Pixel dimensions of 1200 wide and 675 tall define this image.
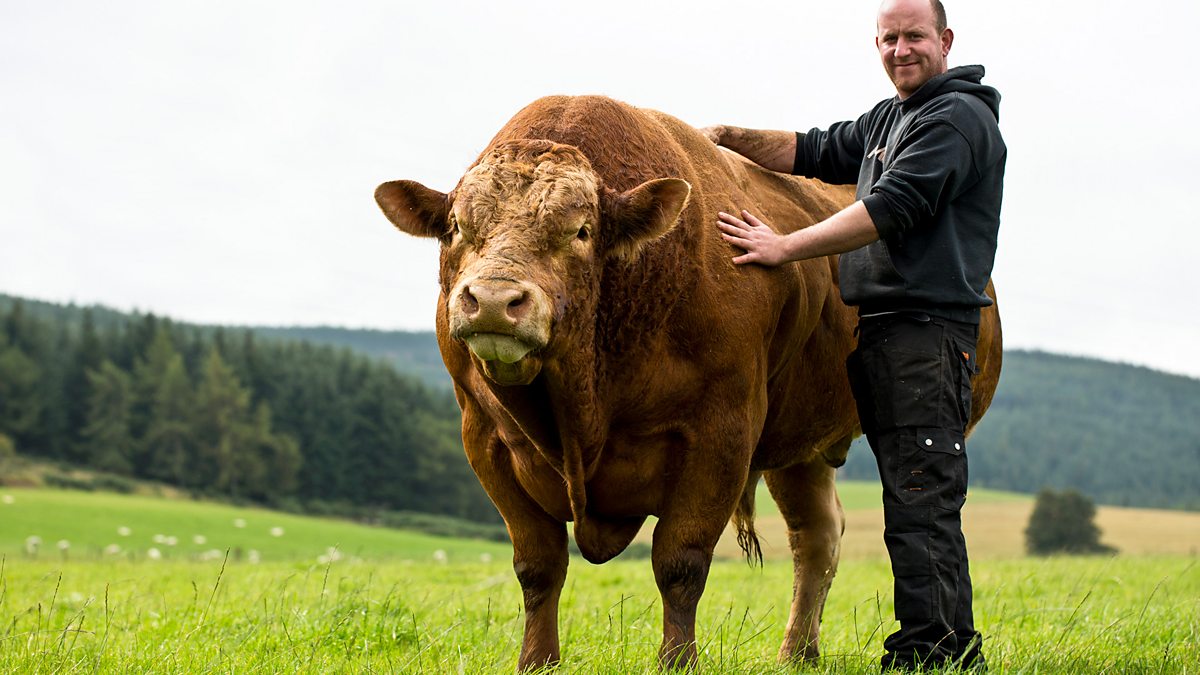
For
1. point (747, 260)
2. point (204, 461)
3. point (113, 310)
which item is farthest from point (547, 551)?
point (113, 310)

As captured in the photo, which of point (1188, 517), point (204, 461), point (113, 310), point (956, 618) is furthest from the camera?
point (113, 310)

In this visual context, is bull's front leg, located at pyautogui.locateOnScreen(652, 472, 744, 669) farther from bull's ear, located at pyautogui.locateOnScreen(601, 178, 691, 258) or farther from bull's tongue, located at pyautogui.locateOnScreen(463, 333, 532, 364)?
bull's tongue, located at pyautogui.locateOnScreen(463, 333, 532, 364)

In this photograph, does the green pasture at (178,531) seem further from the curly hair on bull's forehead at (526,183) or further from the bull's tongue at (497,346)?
the bull's tongue at (497,346)

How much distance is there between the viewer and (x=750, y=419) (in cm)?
500

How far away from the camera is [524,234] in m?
4.16

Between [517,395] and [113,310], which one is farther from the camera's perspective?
[113,310]

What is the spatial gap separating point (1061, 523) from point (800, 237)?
199 ft

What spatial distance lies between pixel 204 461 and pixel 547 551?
94.2m

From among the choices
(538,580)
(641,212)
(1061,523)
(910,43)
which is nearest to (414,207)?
(641,212)

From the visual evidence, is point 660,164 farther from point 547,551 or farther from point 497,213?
point 547,551

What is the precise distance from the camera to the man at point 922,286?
482 centimetres

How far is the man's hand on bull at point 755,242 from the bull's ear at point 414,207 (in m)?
1.27

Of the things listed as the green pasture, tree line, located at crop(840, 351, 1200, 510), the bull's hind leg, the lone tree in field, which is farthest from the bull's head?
tree line, located at crop(840, 351, 1200, 510)

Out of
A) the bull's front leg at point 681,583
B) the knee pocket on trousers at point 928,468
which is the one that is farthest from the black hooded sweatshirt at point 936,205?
the bull's front leg at point 681,583
